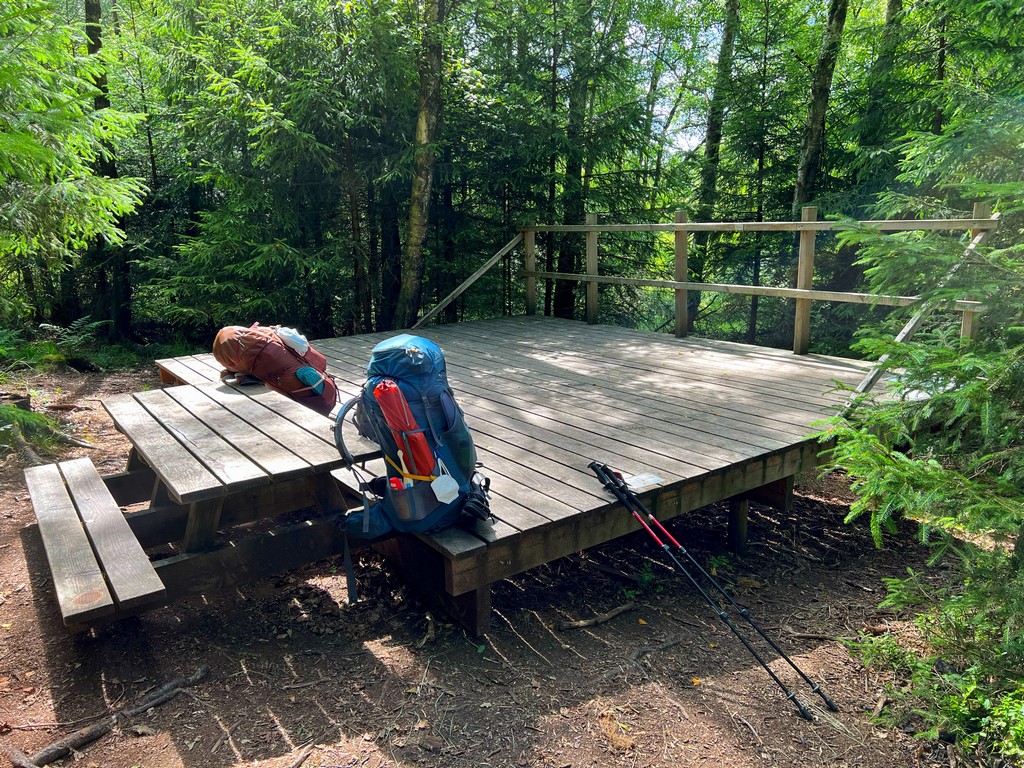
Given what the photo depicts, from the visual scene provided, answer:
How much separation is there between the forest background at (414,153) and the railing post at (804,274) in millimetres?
426

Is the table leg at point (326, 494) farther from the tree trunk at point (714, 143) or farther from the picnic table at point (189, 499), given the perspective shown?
the tree trunk at point (714, 143)

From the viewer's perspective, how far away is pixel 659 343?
7.05 m

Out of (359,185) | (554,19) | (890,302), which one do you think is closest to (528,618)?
(890,302)

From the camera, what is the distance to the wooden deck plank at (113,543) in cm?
247

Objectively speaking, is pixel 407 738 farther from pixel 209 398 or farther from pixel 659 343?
pixel 659 343

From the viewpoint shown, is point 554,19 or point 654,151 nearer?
point 554,19

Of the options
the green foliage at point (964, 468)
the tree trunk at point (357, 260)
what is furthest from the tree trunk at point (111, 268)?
the green foliage at point (964, 468)

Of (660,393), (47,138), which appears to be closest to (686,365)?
(660,393)

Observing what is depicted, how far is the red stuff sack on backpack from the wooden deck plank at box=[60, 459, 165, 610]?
1006 millimetres

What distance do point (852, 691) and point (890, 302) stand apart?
3.54 m

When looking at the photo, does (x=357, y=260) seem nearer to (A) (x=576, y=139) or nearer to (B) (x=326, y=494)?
(A) (x=576, y=139)

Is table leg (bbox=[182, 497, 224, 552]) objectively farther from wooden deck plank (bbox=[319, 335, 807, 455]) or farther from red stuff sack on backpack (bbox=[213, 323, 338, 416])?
wooden deck plank (bbox=[319, 335, 807, 455])

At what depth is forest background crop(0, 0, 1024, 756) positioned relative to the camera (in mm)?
6293

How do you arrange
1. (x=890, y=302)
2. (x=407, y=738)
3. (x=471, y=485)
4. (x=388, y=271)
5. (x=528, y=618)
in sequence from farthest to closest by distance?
(x=388, y=271)
(x=890, y=302)
(x=528, y=618)
(x=471, y=485)
(x=407, y=738)
